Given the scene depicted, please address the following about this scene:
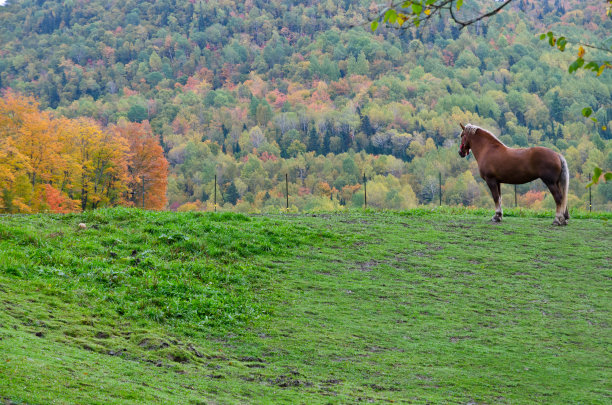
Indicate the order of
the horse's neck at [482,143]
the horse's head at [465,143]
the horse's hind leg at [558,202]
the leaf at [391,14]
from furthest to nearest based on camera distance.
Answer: the horse's head at [465,143], the horse's neck at [482,143], the horse's hind leg at [558,202], the leaf at [391,14]

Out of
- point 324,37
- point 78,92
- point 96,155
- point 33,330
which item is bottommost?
point 33,330

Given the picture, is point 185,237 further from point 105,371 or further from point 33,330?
point 105,371

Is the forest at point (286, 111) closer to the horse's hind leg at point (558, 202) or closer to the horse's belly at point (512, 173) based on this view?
the horse's belly at point (512, 173)

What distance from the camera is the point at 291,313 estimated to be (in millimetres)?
9148

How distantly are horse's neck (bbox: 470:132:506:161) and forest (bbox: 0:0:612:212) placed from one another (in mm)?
29415

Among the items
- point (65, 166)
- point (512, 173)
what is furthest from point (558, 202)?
point (65, 166)

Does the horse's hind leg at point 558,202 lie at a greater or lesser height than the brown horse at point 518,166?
lesser

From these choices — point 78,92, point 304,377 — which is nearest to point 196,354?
point 304,377

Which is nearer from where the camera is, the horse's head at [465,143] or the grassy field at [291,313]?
the grassy field at [291,313]

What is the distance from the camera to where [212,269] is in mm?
10359

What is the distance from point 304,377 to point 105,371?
215 cm

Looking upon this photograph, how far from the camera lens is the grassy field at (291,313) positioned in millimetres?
6176

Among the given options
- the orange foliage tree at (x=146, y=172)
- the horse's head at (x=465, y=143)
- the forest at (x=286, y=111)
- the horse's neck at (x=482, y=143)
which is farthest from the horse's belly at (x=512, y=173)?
the orange foliage tree at (x=146, y=172)

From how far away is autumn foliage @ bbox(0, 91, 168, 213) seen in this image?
39094mm
